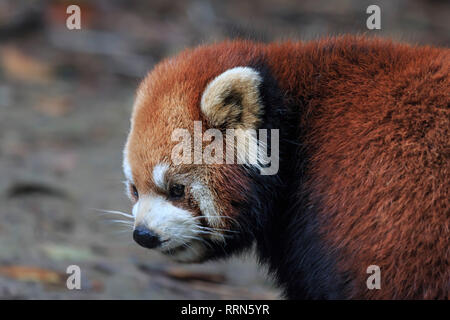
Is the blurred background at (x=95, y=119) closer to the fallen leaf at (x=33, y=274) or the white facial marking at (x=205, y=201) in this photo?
the fallen leaf at (x=33, y=274)

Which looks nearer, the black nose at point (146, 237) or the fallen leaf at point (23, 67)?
the black nose at point (146, 237)

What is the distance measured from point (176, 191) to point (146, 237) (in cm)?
33

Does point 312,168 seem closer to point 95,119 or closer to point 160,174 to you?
point 160,174

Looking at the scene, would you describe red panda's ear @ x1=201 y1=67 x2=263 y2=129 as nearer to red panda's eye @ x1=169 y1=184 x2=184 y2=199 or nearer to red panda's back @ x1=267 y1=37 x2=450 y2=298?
red panda's back @ x1=267 y1=37 x2=450 y2=298

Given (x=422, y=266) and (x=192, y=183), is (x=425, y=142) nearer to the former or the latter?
(x=422, y=266)

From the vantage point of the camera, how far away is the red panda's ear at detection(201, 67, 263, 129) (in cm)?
353

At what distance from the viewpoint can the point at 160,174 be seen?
3699 millimetres

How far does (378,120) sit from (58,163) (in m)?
4.91

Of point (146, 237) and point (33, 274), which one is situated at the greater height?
point (146, 237)

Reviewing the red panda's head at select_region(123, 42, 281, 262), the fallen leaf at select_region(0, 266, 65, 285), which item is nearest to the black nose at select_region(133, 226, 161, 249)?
the red panda's head at select_region(123, 42, 281, 262)

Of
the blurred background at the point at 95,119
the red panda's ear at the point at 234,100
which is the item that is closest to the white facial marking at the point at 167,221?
the red panda's ear at the point at 234,100

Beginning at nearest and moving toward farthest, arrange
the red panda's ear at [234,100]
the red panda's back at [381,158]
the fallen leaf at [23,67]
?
the red panda's back at [381,158] < the red panda's ear at [234,100] < the fallen leaf at [23,67]

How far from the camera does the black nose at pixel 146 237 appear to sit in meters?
3.70
